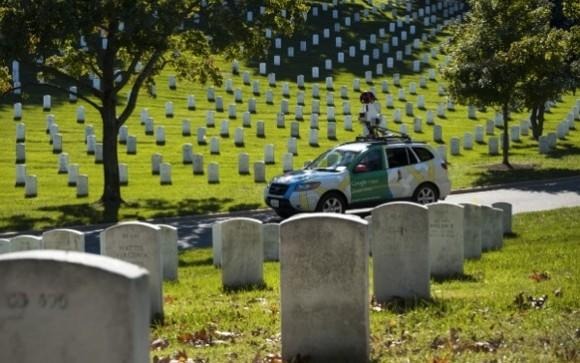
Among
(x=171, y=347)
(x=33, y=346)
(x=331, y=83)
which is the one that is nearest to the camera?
(x=33, y=346)

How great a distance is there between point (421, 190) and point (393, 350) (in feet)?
48.6

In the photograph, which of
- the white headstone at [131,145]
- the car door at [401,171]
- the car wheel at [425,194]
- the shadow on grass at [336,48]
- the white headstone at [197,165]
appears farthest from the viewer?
the shadow on grass at [336,48]

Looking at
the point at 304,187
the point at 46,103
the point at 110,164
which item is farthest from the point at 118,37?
the point at 46,103

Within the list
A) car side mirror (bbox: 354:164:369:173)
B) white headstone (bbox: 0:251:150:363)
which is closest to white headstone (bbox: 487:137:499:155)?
car side mirror (bbox: 354:164:369:173)

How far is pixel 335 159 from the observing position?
23875mm

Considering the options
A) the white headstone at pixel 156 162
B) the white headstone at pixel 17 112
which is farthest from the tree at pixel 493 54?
the white headstone at pixel 17 112

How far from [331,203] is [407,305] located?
11066 mm

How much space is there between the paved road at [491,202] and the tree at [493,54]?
3.35m

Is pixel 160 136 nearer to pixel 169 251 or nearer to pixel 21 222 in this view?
pixel 21 222

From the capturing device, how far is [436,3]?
3093 inches

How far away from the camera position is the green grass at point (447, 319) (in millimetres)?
9703

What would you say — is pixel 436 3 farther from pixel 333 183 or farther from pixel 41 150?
pixel 333 183

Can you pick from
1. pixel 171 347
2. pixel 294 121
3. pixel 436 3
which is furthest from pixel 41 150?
pixel 436 3

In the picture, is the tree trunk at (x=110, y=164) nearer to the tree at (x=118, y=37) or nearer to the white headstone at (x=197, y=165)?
the tree at (x=118, y=37)
